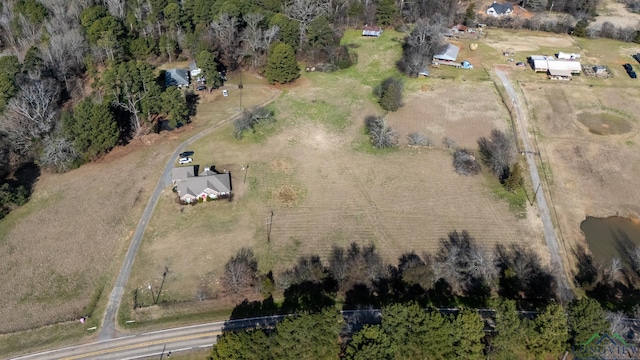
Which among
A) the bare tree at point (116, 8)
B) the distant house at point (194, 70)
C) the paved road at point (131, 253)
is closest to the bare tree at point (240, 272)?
the paved road at point (131, 253)

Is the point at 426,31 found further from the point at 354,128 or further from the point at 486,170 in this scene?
the point at 486,170

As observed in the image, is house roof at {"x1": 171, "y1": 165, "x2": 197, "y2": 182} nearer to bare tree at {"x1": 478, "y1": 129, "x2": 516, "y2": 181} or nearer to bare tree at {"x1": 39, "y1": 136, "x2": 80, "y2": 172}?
bare tree at {"x1": 39, "y1": 136, "x2": 80, "y2": 172}

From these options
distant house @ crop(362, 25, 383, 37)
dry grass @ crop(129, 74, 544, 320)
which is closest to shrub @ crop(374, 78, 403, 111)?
dry grass @ crop(129, 74, 544, 320)

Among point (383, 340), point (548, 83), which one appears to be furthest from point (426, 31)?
point (383, 340)

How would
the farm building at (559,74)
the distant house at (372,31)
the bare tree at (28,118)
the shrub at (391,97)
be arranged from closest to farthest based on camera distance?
1. the bare tree at (28,118)
2. the shrub at (391,97)
3. the farm building at (559,74)
4. the distant house at (372,31)

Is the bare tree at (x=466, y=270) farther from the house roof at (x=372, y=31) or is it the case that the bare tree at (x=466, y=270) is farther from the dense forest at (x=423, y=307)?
the house roof at (x=372, y=31)

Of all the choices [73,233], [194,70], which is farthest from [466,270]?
[194,70]
